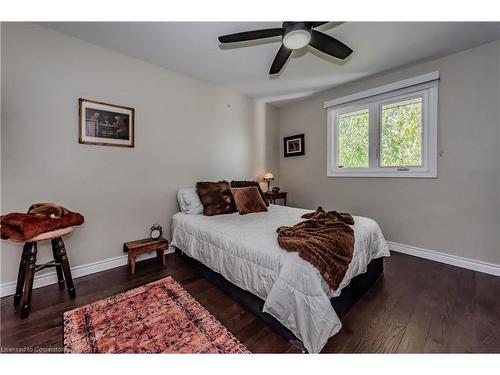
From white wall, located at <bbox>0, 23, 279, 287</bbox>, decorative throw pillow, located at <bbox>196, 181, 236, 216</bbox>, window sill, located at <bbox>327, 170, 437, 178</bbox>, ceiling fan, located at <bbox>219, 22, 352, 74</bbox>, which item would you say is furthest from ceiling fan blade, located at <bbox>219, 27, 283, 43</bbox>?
window sill, located at <bbox>327, 170, 437, 178</bbox>

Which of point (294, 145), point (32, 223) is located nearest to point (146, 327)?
point (32, 223)

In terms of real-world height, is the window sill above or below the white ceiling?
below

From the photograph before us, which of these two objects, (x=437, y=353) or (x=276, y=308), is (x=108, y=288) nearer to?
(x=276, y=308)

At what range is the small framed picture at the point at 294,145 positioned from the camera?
398cm

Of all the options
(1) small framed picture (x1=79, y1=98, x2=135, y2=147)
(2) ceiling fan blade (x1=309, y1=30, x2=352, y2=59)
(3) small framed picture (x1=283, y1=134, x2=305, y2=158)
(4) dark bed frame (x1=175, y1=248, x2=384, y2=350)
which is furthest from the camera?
(3) small framed picture (x1=283, y1=134, x2=305, y2=158)

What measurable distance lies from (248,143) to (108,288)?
115 inches

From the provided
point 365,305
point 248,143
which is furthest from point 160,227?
point 365,305

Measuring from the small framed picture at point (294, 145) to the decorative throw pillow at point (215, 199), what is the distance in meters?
1.86

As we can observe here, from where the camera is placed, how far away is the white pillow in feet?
8.86

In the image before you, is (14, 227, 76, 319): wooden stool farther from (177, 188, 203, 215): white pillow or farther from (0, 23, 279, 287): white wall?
(177, 188, 203, 215): white pillow

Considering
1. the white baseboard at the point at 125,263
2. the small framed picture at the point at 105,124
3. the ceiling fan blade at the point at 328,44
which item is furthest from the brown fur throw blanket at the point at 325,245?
the small framed picture at the point at 105,124

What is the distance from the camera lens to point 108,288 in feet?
6.50

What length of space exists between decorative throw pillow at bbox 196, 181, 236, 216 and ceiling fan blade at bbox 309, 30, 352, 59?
6.13 ft


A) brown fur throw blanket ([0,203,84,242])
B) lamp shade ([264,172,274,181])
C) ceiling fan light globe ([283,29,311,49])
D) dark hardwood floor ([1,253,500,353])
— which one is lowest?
dark hardwood floor ([1,253,500,353])
